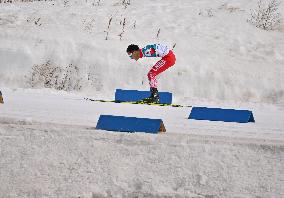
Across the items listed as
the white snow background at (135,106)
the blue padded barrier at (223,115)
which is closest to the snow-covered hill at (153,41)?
the white snow background at (135,106)

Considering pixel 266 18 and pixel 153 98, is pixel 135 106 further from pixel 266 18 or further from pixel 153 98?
pixel 266 18

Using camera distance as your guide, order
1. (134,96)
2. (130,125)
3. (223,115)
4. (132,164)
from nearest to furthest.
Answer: (132,164), (130,125), (223,115), (134,96)

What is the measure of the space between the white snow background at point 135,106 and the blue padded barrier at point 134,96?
0.58m

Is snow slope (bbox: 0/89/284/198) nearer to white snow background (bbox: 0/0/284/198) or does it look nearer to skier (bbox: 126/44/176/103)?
white snow background (bbox: 0/0/284/198)

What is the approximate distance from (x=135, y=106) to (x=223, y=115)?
8.11 ft

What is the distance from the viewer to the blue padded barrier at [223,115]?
6.88 metres

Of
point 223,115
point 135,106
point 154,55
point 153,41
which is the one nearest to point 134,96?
point 135,106

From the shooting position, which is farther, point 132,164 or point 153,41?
point 153,41

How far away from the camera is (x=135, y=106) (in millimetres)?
9055

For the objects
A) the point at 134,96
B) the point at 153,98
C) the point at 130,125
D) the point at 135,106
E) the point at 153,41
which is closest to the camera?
the point at 130,125

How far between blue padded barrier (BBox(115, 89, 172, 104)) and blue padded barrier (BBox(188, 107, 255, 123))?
7.52ft

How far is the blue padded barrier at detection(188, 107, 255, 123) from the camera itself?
6.88 meters

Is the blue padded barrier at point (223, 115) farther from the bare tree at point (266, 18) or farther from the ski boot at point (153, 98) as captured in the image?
the bare tree at point (266, 18)

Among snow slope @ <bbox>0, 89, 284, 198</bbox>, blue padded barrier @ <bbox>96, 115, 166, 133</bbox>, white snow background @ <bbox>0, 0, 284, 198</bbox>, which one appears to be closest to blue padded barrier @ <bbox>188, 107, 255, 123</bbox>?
white snow background @ <bbox>0, 0, 284, 198</bbox>
